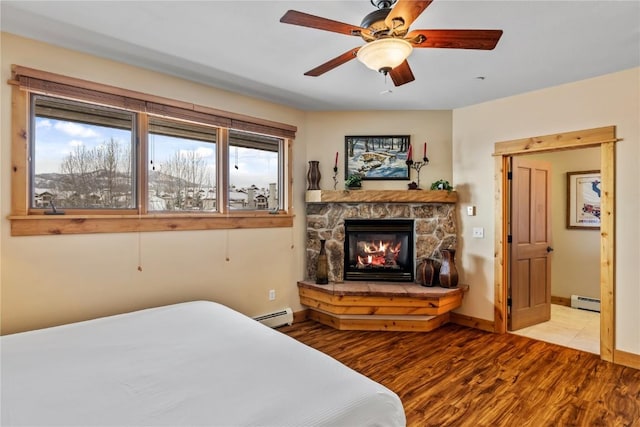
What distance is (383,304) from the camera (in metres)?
3.63

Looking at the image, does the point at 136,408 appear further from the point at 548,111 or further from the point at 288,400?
the point at 548,111

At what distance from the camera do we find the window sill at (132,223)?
240 centimetres

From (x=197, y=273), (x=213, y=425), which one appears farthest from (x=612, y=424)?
(x=197, y=273)

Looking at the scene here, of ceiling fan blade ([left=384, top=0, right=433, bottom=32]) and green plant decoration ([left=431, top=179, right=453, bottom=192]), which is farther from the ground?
ceiling fan blade ([left=384, top=0, right=433, bottom=32])

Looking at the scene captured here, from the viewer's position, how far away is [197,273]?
3.22 meters

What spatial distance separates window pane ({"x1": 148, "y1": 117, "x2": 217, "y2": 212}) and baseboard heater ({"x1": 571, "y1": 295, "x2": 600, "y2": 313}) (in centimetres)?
496

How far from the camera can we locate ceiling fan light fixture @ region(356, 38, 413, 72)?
1.76 metres

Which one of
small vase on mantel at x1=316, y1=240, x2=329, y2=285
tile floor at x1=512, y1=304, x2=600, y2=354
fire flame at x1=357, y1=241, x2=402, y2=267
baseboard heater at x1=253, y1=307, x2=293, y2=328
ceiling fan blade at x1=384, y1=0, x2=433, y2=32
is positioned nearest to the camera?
ceiling fan blade at x1=384, y1=0, x2=433, y2=32

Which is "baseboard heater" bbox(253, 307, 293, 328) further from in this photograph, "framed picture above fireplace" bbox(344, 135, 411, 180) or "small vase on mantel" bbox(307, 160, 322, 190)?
"framed picture above fireplace" bbox(344, 135, 411, 180)

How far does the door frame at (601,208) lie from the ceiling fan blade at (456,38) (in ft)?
6.83

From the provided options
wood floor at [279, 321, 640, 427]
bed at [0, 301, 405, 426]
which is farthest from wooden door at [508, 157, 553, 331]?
bed at [0, 301, 405, 426]

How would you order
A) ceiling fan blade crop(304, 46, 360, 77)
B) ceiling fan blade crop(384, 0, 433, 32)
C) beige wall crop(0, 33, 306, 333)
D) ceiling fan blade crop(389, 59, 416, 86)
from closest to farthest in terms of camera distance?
ceiling fan blade crop(384, 0, 433, 32), ceiling fan blade crop(304, 46, 360, 77), ceiling fan blade crop(389, 59, 416, 86), beige wall crop(0, 33, 306, 333)

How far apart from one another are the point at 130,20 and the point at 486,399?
11.6 ft

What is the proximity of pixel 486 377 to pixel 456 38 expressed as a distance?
8.19 feet
